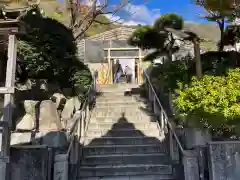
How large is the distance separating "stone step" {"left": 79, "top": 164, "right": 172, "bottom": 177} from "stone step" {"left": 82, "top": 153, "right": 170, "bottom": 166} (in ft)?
0.76

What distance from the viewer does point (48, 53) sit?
968cm

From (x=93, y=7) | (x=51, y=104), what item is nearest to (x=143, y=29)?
(x=93, y=7)

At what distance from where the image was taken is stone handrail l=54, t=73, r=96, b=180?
5.82 meters

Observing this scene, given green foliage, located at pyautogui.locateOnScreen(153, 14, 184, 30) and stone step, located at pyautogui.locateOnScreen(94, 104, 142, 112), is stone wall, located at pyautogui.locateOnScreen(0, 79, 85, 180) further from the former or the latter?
green foliage, located at pyautogui.locateOnScreen(153, 14, 184, 30)

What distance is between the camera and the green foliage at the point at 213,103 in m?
5.56

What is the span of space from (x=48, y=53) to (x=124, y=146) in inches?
155

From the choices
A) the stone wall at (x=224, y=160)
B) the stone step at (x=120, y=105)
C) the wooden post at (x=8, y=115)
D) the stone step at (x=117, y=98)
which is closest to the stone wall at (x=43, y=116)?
the wooden post at (x=8, y=115)

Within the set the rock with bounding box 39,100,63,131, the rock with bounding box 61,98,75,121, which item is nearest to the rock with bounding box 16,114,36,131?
the rock with bounding box 39,100,63,131

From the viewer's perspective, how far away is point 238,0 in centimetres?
630

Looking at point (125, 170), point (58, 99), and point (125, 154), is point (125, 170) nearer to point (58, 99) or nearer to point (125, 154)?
point (125, 154)

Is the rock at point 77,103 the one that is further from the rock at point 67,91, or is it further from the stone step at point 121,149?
the stone step at point 121,149

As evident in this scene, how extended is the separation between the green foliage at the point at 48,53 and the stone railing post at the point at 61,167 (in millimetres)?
4305

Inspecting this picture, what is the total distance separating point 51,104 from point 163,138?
343 cm

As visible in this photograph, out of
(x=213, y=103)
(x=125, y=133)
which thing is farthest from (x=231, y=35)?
(x=213, y=103)
